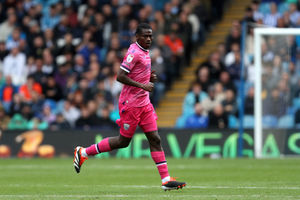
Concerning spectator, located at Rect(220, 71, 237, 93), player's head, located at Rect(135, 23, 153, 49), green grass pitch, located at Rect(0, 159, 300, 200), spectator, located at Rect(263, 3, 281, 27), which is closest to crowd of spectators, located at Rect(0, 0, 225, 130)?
spectator, located at Rect(220, 71, 237, 93)

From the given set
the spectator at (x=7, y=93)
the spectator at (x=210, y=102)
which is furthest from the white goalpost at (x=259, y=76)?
the spectator at (x=7, y=93)

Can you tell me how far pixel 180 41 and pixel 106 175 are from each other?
32.1ft

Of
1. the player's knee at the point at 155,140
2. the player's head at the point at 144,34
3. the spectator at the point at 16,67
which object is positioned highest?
the player's head at the point at 144,34

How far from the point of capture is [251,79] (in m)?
20.6

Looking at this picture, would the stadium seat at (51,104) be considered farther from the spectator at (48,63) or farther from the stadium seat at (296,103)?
the stadium seat at (296,103)

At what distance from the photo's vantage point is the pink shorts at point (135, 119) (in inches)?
413

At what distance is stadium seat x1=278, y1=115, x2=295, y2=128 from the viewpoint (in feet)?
63.4

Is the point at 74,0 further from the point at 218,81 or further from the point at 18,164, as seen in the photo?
the point at 18,164

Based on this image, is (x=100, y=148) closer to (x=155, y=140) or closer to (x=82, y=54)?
(x=155, y=140)

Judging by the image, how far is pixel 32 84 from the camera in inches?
922

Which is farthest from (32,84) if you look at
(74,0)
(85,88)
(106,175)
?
(106,175)

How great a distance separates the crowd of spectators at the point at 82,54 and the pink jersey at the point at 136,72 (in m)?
11.0

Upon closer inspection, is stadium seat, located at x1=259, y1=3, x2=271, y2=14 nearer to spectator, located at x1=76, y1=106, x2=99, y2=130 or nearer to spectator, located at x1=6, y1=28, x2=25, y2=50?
spectator, located at x1=76, y1=106, x2=99, y2=130

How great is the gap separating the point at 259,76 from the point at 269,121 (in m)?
1.24
